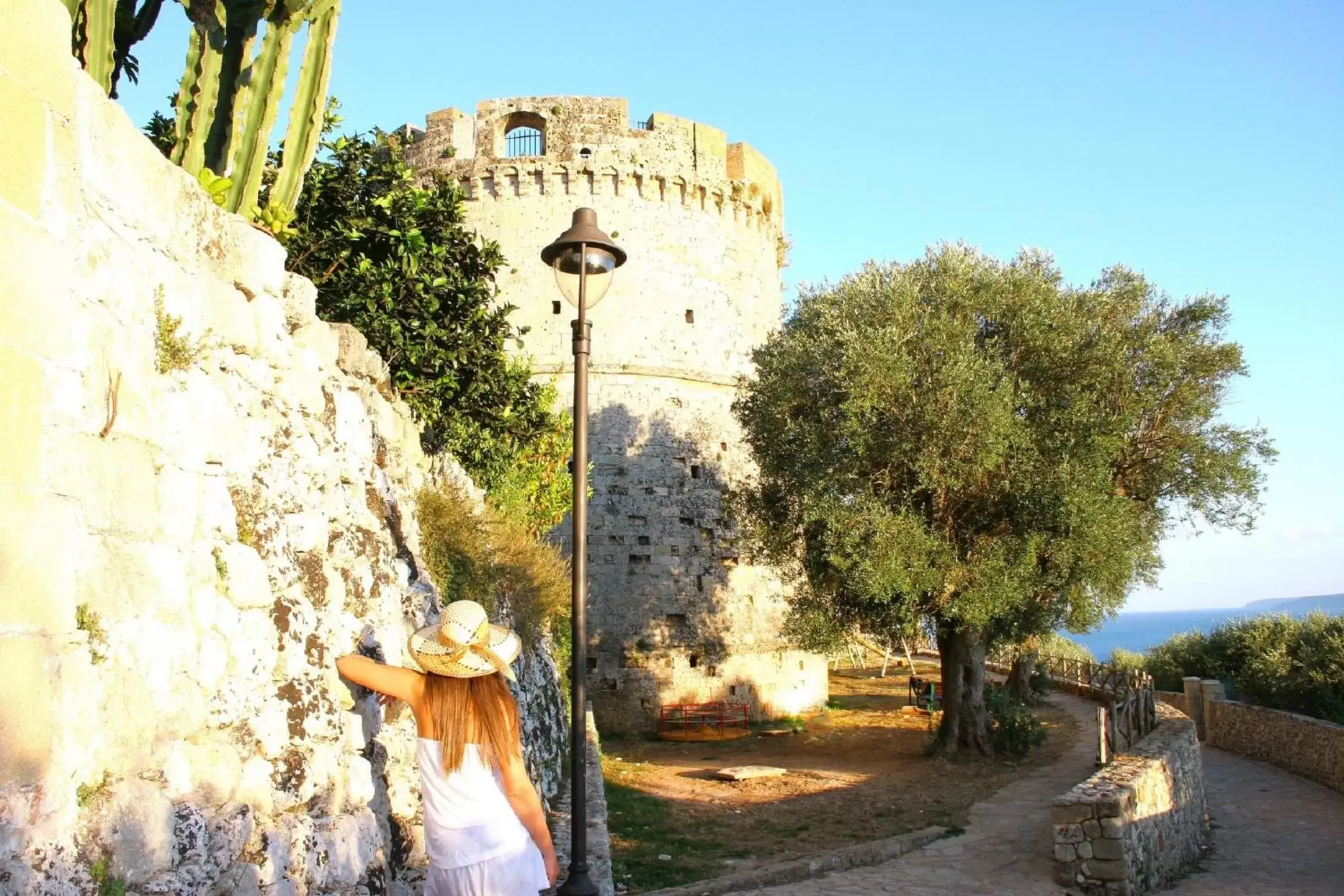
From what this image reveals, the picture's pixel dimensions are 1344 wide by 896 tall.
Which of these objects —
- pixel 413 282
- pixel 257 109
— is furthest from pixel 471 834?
pixel 413 282

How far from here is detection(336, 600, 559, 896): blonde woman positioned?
3369 millimetres

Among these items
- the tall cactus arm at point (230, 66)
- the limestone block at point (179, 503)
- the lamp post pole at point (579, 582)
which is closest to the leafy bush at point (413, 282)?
the lamp post pole at point (579, 582)

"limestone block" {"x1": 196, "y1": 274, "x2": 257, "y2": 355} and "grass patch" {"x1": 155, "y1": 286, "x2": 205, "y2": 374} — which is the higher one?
"limestone block" {"x1": 196, "y1": 274, "x2": 257, "y2": 355}

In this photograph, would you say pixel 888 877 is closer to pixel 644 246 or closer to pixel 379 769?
pixel 379 769

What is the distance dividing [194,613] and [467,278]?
25.8ft

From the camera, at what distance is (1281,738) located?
19078mm

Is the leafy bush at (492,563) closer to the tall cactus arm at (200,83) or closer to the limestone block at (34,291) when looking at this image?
the tall cactus arm at (200,83)

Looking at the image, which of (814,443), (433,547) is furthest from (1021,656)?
(433,547)

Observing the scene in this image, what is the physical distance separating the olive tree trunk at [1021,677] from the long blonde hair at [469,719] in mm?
20674

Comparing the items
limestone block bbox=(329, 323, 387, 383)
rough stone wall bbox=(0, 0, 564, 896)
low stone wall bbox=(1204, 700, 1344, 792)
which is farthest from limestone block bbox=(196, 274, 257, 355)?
low stone wall bbox=(1204, 700, 1344, 792)

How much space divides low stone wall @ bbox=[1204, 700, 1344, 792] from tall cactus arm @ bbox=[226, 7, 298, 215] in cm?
1878

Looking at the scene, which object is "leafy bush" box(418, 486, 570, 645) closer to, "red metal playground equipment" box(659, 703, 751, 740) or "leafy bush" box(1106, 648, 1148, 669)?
"red metal playground equipment" box(659, 703, 751, 740)

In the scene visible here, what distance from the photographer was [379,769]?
450 centimetres

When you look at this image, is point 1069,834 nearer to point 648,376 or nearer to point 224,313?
point 224,313
